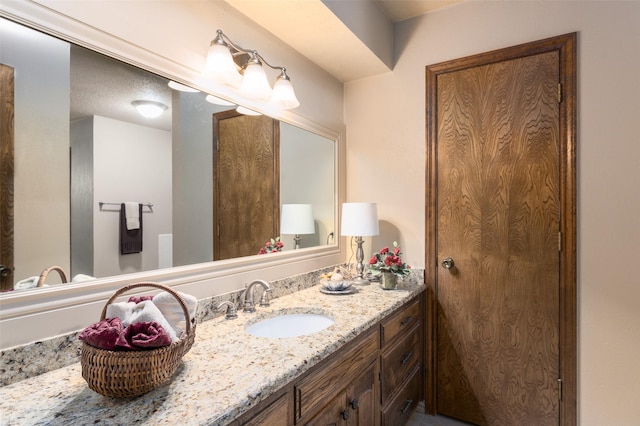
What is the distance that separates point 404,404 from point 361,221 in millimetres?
1040

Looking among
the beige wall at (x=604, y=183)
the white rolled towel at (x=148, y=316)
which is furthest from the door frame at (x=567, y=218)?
the white rolled towel at (x=148, y=316)

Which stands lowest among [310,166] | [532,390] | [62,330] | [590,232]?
[532,390]

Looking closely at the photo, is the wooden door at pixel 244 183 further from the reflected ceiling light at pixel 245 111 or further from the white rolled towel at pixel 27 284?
the white rolled towel at pixel 27 284

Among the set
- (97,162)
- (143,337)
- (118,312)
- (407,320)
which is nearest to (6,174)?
(97,162)

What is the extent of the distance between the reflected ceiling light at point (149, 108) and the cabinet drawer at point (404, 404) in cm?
163

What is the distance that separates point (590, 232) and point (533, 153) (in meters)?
0.48

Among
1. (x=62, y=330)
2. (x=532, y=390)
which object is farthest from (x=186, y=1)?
(x=532, y=390)

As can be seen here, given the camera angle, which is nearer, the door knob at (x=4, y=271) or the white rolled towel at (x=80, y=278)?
the door knob at (x=4, y=271)

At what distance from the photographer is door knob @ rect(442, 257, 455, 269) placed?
203 centimetres

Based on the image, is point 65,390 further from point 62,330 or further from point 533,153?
point 533,153

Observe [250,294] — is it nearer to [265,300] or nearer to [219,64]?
[265,300]

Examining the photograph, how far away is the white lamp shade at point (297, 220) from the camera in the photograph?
1.95m

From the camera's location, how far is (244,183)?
5.64 feet

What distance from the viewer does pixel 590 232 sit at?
1.67 metres
